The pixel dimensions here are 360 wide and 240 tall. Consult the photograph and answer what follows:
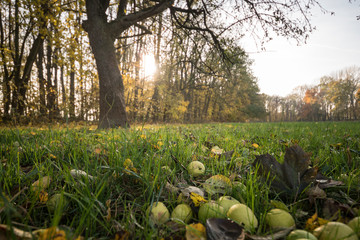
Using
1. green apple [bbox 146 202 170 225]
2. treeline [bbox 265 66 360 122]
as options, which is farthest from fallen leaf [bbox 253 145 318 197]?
treeline [bbox 265 66 360 122]

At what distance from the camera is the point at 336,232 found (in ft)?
1.94

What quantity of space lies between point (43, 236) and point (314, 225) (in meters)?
0.97

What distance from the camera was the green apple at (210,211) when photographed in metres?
0.77

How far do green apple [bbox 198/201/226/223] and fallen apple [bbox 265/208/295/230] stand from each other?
19 centimetres

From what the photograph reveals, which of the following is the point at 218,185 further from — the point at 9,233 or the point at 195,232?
the point at 9,233

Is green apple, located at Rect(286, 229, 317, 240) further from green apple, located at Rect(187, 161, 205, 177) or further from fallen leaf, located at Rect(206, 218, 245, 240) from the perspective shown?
green apple, located at Rect(187, 161, 205, 177)

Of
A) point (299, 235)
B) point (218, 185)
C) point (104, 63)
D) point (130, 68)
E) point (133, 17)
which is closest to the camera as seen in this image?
point (299, 235)

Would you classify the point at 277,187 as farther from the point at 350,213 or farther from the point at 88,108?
the point at 88,108

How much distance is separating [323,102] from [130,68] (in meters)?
52.6

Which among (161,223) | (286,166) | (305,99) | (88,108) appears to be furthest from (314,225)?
(305,99)

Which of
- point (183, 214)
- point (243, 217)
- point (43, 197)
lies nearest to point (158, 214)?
point (183, 214)

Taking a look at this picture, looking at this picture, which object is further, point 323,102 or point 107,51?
point 323,102

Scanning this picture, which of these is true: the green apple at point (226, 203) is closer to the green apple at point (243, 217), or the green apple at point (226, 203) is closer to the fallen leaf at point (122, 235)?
the green apple at point (243, 217)

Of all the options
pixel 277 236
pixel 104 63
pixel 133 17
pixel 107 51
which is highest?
pixel 133 17
